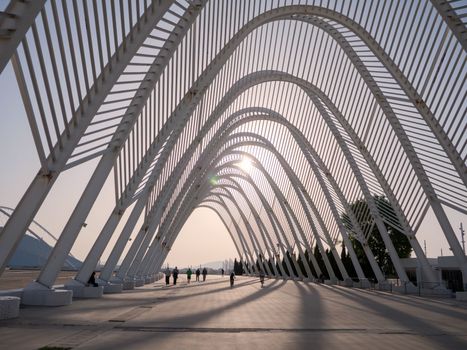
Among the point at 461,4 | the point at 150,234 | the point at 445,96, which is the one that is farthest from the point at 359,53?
the point at 150,234

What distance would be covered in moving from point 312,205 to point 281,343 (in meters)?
33.8

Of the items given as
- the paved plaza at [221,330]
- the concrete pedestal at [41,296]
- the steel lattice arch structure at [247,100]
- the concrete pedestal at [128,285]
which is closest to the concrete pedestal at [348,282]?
the steel lattice arch structure at [247,100]

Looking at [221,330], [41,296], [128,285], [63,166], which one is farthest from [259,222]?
[221,330]

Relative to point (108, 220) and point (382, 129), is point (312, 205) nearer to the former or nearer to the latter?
point (382, 129)

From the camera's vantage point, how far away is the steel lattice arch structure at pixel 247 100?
10.2m

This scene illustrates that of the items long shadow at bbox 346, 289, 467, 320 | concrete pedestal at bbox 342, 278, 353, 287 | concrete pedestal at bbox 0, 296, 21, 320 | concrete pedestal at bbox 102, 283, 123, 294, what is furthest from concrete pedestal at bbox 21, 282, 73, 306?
concrete pedestal at bbox 342, 278, 353, 287

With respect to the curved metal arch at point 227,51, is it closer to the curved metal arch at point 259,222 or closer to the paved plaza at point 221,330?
the paved plaza at point 221,330

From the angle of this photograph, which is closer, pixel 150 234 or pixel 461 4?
pixel 461 4

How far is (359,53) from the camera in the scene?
Answer: 26.5 meters

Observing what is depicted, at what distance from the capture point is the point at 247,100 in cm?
3384

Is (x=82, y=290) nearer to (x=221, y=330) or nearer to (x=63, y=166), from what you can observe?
(x=63, y=166)

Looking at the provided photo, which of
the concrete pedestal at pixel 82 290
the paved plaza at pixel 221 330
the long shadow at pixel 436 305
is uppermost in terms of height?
the concrete pedestal at pixel 82 290

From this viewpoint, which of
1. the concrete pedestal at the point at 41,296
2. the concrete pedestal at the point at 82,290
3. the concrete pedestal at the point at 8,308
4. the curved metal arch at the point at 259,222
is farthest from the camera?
the curved metal arch at the point at 259,222

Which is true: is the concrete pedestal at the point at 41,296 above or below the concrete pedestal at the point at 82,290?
below
